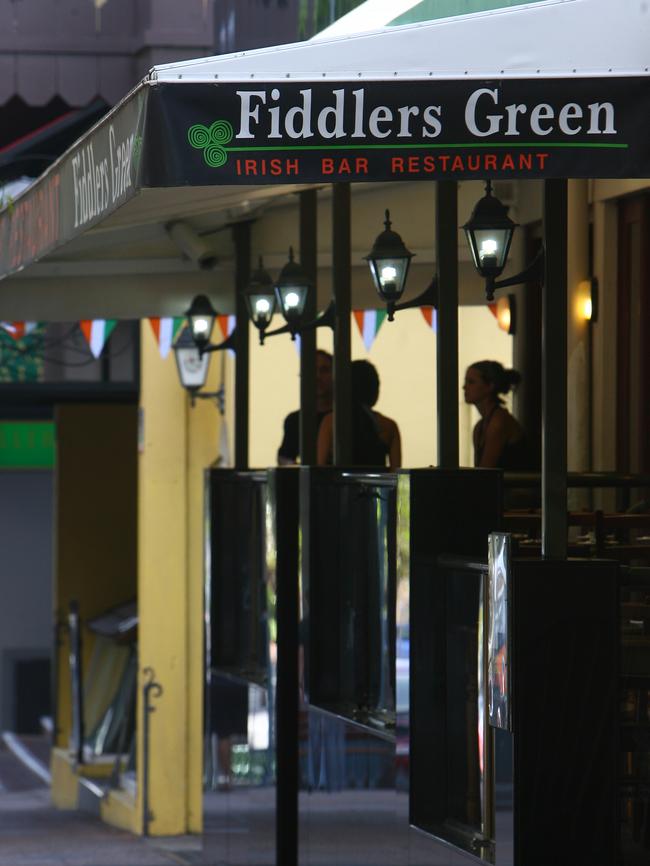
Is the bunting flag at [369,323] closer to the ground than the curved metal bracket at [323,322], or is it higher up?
higher up

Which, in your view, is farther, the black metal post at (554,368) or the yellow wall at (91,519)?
the yellow wall at (91,519)

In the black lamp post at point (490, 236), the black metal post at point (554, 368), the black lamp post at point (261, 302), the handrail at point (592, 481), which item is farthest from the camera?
the black lamp post at point (261, 302)

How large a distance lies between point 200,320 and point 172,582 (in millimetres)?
3816

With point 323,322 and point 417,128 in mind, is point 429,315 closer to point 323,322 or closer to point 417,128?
point 323,322

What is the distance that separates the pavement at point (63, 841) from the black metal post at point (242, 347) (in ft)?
9.98

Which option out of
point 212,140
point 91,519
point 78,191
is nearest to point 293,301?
point 78,191

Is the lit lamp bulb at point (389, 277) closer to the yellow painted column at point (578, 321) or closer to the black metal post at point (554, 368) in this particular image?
the yellow painted column at point (578, 321)

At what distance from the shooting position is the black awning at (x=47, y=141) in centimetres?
1331

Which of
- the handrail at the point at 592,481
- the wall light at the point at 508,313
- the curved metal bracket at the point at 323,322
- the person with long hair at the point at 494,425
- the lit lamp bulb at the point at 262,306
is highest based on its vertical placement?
the wall light at the point at 508,313

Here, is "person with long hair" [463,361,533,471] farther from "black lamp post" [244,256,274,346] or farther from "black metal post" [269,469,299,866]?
"black lamp post" [244,256,274,346]

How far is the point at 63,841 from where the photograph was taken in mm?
13117

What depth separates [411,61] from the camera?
5.13 m

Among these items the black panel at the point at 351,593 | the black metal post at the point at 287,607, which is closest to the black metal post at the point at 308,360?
the black metal post at the point at 287,607

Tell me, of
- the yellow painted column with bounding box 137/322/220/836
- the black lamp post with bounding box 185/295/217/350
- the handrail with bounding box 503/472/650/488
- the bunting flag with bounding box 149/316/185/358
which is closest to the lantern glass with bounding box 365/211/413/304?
the handrail with bounding box 503/472/650/488
